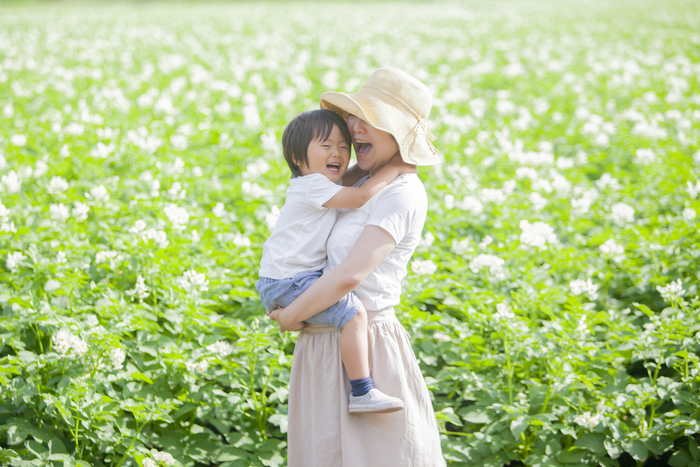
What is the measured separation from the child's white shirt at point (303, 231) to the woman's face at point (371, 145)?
16 cm

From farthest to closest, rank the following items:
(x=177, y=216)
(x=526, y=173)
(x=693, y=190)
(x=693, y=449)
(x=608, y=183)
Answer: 1. (x=608, y=183)
2. (x=526, y=173)
3. (x=693, y=190)
4. (x=177, y=216)
5. (x=693, y=449)

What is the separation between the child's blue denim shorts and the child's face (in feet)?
1.44

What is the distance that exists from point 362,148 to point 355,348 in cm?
81

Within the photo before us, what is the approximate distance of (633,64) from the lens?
9.44 m

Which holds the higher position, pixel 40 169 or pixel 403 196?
pixel 40 169

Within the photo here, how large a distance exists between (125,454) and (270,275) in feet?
3.55

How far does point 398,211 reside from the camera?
1.89 meters

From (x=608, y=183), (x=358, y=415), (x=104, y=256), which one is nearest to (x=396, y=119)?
(x=358, y=415)

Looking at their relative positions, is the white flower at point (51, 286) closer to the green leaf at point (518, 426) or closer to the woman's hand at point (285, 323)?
the woman's hand at point (285, 323)

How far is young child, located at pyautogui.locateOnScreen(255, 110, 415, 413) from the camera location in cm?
192

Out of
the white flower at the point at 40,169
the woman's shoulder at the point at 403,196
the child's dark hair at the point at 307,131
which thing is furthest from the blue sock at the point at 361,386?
the white flower at the point at 40,169

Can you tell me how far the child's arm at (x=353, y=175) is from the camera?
2340 mm

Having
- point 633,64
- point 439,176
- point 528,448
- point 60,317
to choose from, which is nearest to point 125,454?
point 60,317

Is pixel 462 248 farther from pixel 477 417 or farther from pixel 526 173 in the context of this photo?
pixel 526 173
